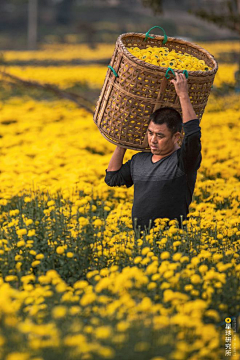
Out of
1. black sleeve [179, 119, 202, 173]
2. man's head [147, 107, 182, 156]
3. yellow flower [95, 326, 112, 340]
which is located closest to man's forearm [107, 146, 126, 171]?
man's head [147, 107, 182, 156]

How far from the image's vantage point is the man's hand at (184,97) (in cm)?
372

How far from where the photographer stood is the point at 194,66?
407 centimetres

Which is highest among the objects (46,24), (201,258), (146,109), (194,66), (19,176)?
(46,24)

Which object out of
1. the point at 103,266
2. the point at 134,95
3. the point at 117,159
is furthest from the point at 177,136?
the point at 103,266

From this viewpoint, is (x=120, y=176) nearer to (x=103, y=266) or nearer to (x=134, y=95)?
(x=134, y=95)

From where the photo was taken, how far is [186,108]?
3.73m

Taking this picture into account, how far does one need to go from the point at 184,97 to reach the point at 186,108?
0.08 m

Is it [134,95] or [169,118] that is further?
[134,95]

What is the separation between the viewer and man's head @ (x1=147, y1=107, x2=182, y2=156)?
12.6ft

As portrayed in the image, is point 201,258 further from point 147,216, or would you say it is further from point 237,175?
point 237,175

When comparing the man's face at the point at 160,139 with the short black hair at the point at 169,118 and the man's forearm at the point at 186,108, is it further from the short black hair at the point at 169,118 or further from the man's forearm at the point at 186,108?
the man's forearm at the point at 186,108

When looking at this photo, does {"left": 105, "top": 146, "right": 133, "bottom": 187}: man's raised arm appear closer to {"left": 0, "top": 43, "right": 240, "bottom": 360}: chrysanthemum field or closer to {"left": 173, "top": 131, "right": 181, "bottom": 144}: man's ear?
{"left": 0, "top": 43, "right": 240, "bottom": 360}: chrysanthemum field

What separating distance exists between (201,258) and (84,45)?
121 ft

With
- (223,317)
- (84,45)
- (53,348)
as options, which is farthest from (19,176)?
(84,45)
